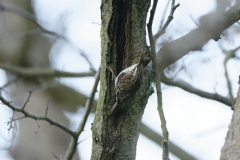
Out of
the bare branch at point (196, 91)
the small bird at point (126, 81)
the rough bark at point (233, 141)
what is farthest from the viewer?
the bare branch at point (196, 91)

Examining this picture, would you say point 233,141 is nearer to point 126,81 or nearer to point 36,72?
point 126,81

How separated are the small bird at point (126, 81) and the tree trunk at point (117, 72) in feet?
0.07

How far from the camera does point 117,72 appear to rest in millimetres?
1068

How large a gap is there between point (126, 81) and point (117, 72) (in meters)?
0.05

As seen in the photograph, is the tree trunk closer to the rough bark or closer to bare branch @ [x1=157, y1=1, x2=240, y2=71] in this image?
bare branch @ [x1=157, y1=1, x2=240, y2=71]

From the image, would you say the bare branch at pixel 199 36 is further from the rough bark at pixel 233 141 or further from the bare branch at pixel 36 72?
the bare branch at pixel 36 72

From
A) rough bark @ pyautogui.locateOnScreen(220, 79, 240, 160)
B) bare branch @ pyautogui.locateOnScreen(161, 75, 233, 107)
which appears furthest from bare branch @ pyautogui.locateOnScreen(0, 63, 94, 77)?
rough bark @ pyautogui.locateOnScreen(220, 79, 240, 160)

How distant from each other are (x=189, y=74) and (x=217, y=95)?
213mm

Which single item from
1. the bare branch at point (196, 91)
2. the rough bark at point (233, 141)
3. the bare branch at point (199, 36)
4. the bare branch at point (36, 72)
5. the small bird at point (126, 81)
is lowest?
the rough bark at point (233, 141)

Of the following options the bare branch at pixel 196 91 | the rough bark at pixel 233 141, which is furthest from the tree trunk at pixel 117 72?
the bare branch at pixel 196 91

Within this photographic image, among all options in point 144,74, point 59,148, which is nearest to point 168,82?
point 144,74

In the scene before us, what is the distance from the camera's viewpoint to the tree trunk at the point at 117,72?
3.39 ft

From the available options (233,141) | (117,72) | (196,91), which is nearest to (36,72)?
(196,91)

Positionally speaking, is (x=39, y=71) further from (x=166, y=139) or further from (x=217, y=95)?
(x=166, y=139)
